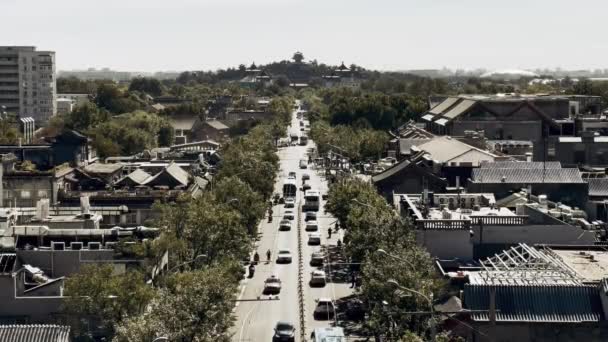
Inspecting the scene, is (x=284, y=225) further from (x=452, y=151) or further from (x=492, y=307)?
(x=492, y=307)

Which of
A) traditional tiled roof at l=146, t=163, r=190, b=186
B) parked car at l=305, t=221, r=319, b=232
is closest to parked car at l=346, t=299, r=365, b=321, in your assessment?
parked car at l=305, t=221, r=319, b=232

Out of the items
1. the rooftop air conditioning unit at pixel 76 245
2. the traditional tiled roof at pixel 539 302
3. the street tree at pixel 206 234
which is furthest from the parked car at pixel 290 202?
the traditional tiled roof at pixel 539 302

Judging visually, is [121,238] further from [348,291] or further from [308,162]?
[308,162]

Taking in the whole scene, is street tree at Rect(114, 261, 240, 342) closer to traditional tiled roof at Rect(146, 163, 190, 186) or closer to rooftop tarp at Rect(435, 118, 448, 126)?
traditional tiled roof at Rect(146, 163, 190, 186)

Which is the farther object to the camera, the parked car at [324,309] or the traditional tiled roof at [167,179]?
the traditional tiled roof at [167,179]

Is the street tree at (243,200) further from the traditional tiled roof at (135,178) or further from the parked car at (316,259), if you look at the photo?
the traditional tiled roof at (135,178)

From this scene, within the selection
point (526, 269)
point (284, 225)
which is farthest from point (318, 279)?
point (284, 225)

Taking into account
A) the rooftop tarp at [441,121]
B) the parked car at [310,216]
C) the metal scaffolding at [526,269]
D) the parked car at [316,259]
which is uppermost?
the rooftop tarp at [441,121]
